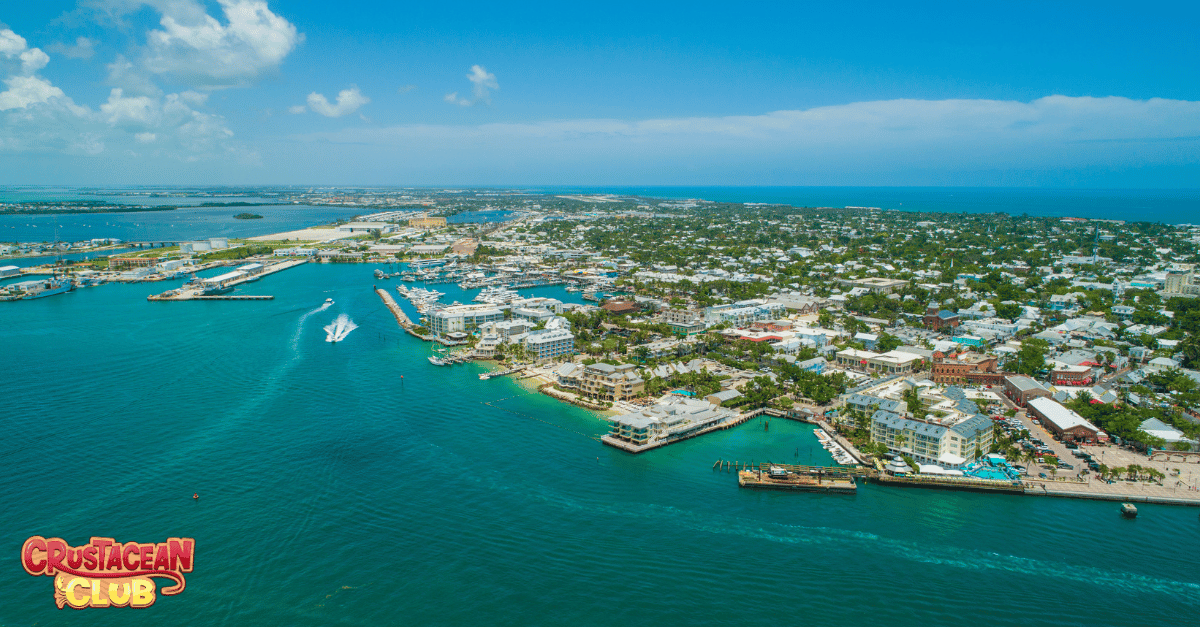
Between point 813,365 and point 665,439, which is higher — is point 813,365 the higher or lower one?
the higher one

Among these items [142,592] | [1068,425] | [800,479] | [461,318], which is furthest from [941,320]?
[142,592]

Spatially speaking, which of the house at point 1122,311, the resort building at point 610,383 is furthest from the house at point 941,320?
the resort building at point 610,383

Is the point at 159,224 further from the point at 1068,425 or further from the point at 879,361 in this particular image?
the point at 1068,425

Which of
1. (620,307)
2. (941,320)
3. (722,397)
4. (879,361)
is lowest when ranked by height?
(722,397)

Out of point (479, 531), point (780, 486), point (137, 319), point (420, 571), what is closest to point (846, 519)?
point (780, 486)

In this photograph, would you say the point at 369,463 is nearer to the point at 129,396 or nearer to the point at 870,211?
the point at 129,396

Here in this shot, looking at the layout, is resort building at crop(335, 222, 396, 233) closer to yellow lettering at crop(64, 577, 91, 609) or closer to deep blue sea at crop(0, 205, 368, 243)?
deep blue sea at crop(0, 205, 368, 243)

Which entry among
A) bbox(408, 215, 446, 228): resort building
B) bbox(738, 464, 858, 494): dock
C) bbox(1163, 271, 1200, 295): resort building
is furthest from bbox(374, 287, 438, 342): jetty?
bbox(408, 215, 446, 228): resort building
